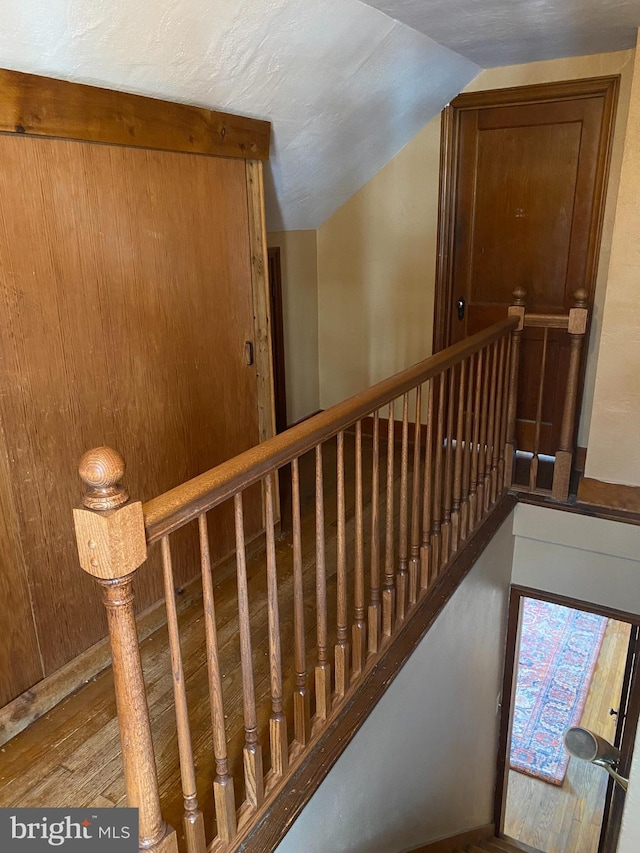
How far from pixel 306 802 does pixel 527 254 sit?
2.79 metres

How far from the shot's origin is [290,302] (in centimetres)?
372

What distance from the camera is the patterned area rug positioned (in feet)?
18.0

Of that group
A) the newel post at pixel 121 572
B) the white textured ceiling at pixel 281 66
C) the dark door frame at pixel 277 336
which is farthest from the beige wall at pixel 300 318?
the newel post at pixel 121 572

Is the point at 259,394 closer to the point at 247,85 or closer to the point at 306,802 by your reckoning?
the point at 247,85

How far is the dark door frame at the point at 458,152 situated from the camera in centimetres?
301

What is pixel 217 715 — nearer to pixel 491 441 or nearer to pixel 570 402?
pixel 491 441

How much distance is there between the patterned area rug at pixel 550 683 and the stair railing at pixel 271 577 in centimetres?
372

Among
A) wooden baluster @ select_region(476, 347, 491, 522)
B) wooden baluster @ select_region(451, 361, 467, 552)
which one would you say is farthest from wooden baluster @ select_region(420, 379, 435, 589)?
wooden baluster @ select_region(476, 347, 491, 522)

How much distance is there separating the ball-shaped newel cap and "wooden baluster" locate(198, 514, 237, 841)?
221 mm

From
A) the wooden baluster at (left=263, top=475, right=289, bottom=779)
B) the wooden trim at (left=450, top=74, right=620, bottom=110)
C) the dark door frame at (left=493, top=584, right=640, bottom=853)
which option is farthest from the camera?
the dark door frame at (left=493, top=584, right=640, bottom=853)

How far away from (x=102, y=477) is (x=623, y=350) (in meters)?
2.48

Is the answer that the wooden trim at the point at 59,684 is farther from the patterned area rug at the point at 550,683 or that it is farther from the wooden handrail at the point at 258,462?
the patterned area rug at the point at 550,683

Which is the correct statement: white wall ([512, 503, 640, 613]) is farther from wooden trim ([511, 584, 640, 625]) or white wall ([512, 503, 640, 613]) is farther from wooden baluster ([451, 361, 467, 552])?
wooden baluster ([451, 361, 467, 552])

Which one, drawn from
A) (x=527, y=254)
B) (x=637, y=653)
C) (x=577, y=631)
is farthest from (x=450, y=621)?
(x=577, y=631)
